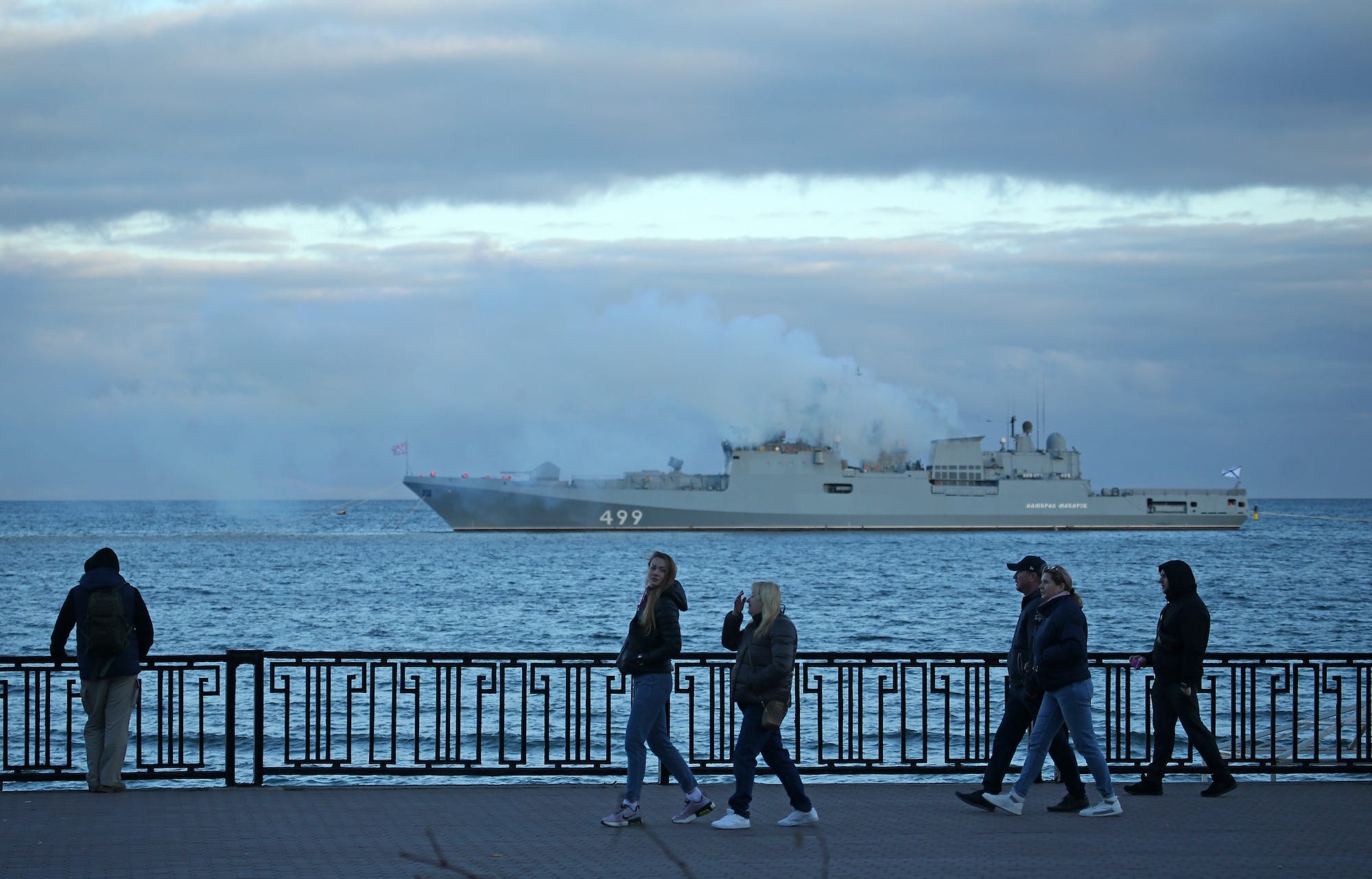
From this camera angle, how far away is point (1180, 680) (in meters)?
8.35

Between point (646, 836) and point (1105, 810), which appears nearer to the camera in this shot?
point (646, 836)

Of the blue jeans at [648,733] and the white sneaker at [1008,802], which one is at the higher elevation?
the blue jeans at [648,733]

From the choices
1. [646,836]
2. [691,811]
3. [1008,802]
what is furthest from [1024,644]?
[646,836]

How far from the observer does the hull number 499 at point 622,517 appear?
78.0 meters

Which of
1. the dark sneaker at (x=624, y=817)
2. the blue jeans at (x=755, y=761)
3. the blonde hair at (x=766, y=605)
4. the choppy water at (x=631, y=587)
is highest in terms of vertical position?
the blonde hair at (x=766, y=605)

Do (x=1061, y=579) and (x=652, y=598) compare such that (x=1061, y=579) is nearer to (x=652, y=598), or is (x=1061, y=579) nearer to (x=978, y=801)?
(x=978, y=801)

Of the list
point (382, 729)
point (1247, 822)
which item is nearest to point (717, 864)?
point (1247, 822)

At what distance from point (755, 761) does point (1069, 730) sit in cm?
209

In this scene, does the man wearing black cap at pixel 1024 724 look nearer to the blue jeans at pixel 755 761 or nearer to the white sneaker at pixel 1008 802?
the white sneaker at pixel 1008 802

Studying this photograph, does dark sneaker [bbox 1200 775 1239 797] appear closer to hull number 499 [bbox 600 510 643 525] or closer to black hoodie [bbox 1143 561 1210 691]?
black hoodie [bbox 1143 561 1210 691]

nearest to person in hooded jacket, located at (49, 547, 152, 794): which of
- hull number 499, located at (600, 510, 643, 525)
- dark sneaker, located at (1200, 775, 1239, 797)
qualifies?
dark sneaker, located at (1200, 775, 1239, 797)

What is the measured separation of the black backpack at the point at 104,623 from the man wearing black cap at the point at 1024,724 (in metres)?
5.49

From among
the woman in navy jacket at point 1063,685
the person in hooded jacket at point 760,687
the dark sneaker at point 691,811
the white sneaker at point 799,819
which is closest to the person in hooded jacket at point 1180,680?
the woman in navy jacket at point 1063,685

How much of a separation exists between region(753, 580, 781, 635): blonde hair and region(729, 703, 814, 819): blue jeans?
0.47m
